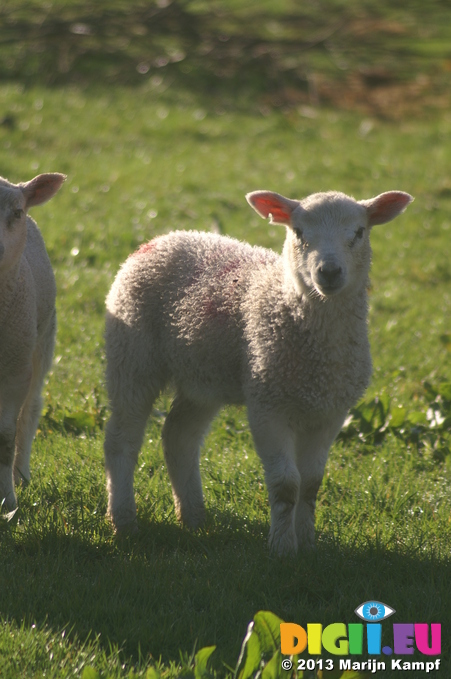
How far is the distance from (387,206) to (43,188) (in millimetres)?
1726

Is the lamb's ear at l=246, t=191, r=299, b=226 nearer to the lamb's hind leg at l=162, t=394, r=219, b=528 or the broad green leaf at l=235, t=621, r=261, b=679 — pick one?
the lamb's hind leg at l=162, t=394, r=219, b=528

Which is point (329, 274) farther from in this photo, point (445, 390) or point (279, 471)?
point (445, 390)

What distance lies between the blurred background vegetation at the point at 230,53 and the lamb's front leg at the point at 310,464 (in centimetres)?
931

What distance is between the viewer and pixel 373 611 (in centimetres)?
346

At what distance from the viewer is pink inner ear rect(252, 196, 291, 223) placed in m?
4.14

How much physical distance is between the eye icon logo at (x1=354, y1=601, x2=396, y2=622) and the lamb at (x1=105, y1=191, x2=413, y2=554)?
1.72 ft

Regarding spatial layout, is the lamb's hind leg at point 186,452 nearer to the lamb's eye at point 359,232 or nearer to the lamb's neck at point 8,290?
the lamb's neck at point 8,290

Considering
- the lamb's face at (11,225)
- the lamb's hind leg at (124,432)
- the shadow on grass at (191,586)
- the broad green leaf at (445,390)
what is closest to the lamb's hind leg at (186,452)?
Result: the lamb's hind leg at (124,432)

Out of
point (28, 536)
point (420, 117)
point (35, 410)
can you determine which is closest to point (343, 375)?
point (28, 536)

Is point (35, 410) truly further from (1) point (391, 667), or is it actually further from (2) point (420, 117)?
(2) point (420, 117)

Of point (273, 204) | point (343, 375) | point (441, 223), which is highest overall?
point (273, 204)

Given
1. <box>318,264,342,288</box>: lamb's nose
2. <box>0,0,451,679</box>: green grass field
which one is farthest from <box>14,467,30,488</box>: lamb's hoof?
<box>318,264,342,288</box>: lamb's nose

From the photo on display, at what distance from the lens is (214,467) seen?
4.92 meters

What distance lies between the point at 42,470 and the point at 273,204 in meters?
Result: 1.85
